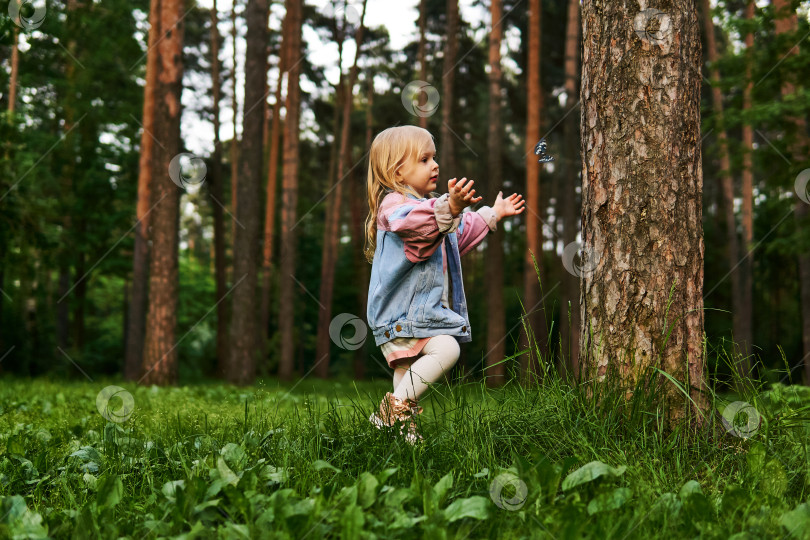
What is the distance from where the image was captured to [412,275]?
3535mm

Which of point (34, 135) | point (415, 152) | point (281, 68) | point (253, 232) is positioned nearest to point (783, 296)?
point (281, 68)

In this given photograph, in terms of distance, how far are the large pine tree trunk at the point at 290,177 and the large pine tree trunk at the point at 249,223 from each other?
5113 millimetres

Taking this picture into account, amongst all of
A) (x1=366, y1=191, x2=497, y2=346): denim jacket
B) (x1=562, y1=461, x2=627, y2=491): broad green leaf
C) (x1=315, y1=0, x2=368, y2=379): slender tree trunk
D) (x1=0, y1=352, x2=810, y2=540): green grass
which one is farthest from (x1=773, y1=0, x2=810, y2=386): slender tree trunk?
(x1=315, y1=0, x2=368, y2=379): slender tree trunk

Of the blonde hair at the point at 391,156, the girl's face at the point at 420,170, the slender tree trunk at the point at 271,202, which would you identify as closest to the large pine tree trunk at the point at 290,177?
the slender tree trunk at the point at 271,202

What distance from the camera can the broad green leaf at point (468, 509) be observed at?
2.03 meters

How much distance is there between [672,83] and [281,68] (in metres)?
20.9

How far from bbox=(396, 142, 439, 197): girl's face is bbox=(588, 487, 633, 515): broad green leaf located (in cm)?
195

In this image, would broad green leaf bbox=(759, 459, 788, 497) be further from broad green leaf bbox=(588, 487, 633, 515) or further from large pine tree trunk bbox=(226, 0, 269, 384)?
large pine tree trunk bbox=(226, 0, 269, 384)

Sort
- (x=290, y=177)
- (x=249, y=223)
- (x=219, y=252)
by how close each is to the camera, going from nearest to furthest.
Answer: (x=249, y=223) < (x=290, y=177) < (x=219, y=252)

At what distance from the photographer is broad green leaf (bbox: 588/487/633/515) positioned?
208 centimetres

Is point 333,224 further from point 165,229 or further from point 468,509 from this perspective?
point 468,509

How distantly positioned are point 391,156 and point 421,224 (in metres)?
0.59

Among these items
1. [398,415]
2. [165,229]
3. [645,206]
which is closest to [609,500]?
[398,415]

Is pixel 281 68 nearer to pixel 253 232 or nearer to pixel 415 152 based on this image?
pixel 253 232
